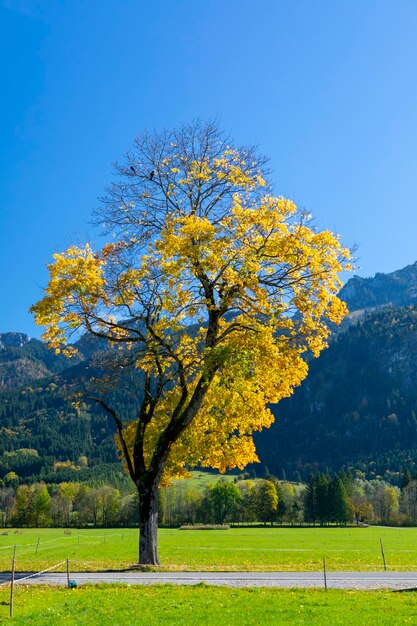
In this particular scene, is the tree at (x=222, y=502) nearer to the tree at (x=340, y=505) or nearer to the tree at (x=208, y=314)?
the tree at (x=340, y=505)

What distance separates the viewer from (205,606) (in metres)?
14.4

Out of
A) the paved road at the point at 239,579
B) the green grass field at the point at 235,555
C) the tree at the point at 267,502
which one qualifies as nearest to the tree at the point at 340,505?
the tree at the point at 267,502

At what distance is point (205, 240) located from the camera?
752 inches

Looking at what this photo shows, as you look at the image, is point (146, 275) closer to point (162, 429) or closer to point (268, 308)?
point (268, 308)

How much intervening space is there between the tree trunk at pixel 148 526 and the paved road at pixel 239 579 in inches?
52.9

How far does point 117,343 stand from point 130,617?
13192 millimetres

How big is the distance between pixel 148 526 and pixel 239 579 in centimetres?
439

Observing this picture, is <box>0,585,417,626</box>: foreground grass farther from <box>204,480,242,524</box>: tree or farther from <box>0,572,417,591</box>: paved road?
<box>204,480,242,524</box>: tree

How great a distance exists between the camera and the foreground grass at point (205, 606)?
12781mm

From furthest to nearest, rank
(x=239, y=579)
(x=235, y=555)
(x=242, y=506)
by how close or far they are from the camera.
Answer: (x=242, y=506), (x=235, y=555), (x=239, y=579)

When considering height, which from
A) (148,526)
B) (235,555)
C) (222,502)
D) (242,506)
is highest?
(148,526)

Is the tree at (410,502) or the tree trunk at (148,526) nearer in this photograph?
the tree trunk at (148,526)

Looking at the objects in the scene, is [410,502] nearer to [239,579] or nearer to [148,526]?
[239,579]

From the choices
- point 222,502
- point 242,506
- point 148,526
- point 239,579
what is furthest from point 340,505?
point 239,579
